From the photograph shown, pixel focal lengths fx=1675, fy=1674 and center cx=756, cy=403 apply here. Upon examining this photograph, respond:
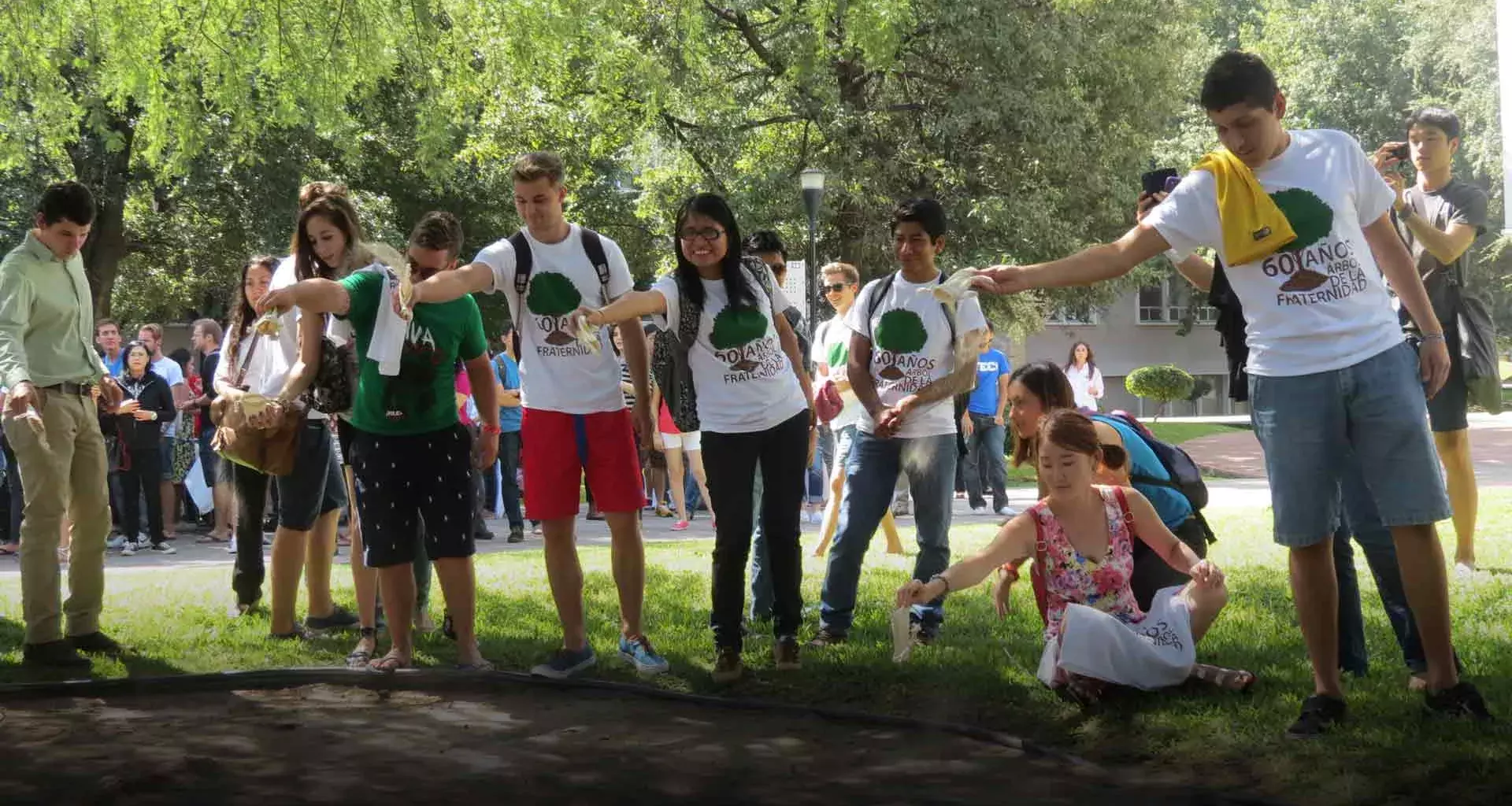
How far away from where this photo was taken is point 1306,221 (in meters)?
4.94

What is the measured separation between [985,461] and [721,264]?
36.4ft

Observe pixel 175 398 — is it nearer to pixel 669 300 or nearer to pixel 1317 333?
pixel 669 300

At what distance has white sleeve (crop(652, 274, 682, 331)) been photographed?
665 centimetres

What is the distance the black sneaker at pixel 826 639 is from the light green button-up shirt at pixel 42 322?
3.42 meters

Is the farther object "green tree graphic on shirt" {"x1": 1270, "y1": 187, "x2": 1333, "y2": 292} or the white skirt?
the white skirt

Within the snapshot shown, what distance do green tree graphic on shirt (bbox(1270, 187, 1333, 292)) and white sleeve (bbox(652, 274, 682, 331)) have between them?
99.8 inches

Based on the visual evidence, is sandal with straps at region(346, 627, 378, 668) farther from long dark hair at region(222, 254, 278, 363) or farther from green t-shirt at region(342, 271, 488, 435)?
long dark hair at region(222, 254, 278, 363)

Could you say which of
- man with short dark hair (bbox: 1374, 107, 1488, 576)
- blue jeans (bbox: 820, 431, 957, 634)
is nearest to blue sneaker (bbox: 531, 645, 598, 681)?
blue jeans (bbox: 820, 431, 957, 634)

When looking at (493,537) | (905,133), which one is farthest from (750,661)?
(905,133)

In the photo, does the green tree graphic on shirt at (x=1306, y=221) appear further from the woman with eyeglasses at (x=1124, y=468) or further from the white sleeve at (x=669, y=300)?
the white sleeve at (x=669, y=300)

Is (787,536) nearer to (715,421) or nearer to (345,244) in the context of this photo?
(715,421)

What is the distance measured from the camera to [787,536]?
676 cm

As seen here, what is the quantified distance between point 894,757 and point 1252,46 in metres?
30.5

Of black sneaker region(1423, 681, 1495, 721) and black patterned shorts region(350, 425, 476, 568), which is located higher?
black patterned shorts region(350, 425, 476, 568)
